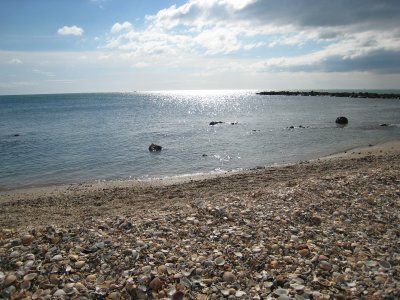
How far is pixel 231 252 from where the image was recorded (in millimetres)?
6332

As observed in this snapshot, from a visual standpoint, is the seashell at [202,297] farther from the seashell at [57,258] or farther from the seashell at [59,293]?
the seashell at [57,258]

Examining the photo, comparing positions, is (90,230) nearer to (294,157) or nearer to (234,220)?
(234,220)

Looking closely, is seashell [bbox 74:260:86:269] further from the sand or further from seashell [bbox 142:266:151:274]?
the sand

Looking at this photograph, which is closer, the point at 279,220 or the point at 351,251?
the point at 351,251

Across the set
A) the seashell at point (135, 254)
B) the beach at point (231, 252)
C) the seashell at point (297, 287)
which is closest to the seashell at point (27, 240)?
the beach at point (231, 252)

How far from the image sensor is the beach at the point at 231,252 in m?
5.26

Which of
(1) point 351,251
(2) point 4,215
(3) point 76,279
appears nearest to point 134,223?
(3) point 76,279

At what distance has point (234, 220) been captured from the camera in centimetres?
805

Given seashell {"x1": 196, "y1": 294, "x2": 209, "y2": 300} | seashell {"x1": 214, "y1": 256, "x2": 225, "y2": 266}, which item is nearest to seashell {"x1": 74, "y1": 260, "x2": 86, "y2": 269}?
seashell {"x1": 196, "y1": 294, "x2": 209, "y2": 300}

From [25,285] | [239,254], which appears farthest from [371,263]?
[25,285]

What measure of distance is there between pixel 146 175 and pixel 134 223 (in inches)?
485

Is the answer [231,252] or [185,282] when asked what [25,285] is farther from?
[231,252]

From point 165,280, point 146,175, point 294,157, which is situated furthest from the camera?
point 294,157

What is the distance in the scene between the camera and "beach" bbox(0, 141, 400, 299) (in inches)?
207
